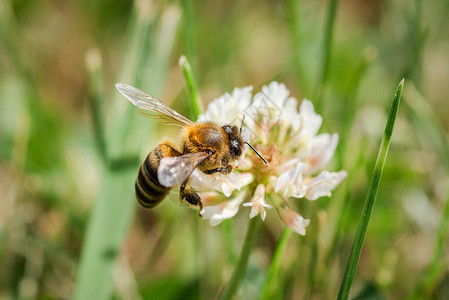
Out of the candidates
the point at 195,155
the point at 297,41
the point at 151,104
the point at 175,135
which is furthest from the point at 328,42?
the point at 175,135

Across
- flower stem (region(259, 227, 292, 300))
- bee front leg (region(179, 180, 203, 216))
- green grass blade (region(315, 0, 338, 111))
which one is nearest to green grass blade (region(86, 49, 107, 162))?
bee front leg (region(179, 180, 203, 216))

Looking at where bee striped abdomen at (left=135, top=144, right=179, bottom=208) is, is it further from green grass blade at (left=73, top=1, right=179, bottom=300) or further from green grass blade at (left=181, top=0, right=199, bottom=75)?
green grass blade at (left=181, top=0, right=199, bottom=75)

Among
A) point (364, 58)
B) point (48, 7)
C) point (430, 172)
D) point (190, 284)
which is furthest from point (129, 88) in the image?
point (48, 7)

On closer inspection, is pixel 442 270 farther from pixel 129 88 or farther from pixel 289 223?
pixel 129 88

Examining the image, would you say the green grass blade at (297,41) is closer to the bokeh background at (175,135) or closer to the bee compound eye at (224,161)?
the bokeh background at (175,135)

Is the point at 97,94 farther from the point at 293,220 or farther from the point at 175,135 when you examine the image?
the point at 293,220

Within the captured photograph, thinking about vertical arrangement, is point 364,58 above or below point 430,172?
above

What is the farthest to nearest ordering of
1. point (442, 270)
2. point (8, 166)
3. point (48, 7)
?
point (48, 7), point (8, 166), point (442, 270)

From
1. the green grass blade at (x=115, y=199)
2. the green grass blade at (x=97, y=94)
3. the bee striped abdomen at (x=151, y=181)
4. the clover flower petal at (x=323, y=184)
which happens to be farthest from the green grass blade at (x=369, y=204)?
the green grass blade at (x=97, y=94)
